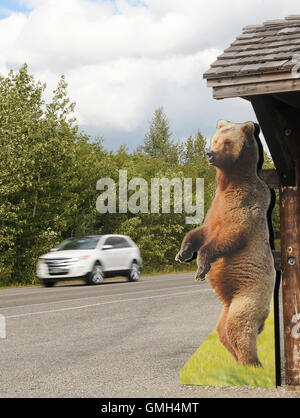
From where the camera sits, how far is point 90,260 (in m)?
23.6

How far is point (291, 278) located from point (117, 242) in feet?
61.9

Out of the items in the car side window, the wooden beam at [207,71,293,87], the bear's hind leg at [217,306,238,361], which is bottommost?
the bear's hind leg at [217,306,238,361]

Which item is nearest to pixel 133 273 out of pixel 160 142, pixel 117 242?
pixel 117 242

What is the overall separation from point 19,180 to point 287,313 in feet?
76.5

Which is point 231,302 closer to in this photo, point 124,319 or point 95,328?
point 95,328

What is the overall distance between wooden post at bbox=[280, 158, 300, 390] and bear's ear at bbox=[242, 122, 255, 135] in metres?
0.59

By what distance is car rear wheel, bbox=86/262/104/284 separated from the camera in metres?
24.2

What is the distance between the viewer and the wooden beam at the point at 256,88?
6105mm

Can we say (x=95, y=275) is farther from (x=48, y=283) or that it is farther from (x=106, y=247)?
(x=48, y=283)

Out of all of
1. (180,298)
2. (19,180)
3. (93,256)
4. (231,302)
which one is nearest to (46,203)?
(19,180)

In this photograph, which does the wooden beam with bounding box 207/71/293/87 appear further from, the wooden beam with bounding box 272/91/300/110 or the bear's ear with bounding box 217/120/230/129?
the bear's ear with bounding box 217/120/230/129

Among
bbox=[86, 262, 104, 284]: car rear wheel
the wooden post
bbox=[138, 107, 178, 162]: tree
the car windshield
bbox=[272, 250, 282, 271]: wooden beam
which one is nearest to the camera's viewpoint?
the wooden post

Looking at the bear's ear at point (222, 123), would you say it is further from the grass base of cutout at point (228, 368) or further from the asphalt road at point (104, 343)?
the asphalt road at point (104, 343)

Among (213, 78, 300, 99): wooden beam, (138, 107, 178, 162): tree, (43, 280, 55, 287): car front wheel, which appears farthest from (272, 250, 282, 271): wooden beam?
(138, 107, 178, 162): tree
